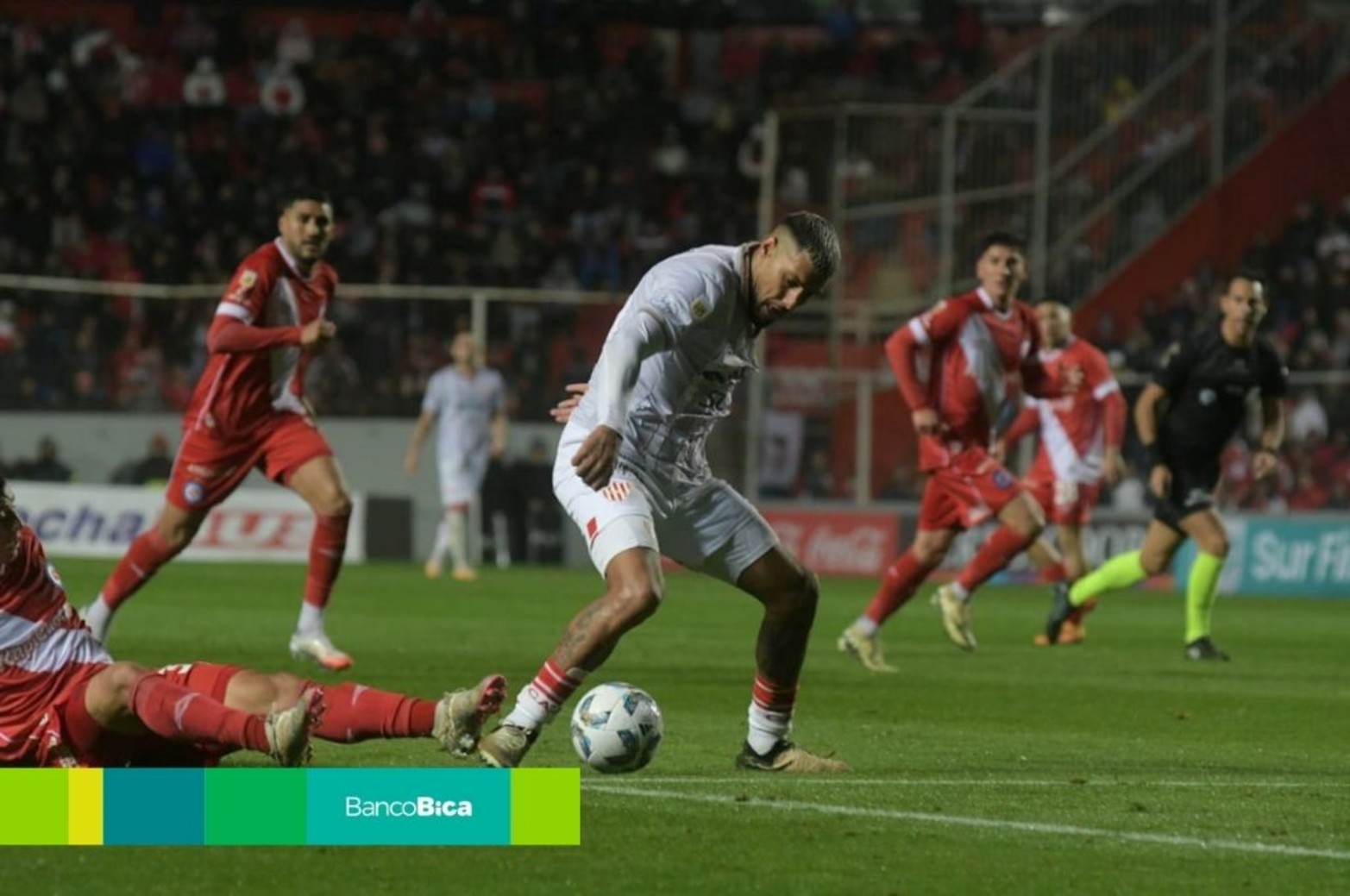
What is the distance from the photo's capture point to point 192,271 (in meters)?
32.7

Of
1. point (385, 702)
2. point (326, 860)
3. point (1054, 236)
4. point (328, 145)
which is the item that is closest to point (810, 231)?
point (385, 702)

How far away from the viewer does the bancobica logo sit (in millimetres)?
6812

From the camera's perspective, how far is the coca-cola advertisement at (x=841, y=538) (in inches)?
1064

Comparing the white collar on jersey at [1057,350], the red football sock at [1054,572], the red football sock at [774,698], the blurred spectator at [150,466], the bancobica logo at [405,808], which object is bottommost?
the blurred spectator at [150,466]

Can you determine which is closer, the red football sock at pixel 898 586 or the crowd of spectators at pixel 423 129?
the red football sock at pixel 898 586

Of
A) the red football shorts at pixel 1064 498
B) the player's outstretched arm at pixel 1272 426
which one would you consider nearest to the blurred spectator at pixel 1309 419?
the red football shorts at pixel 1064 498

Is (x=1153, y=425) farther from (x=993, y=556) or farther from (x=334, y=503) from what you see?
(x=334, y=503)

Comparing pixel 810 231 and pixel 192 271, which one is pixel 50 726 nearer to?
pixel 810 231

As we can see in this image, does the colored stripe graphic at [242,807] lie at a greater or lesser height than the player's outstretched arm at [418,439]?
greater

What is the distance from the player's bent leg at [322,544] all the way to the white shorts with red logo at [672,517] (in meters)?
4.47

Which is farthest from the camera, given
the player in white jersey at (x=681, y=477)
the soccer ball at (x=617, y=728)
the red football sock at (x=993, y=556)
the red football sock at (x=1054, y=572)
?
the red football sock at (x=1054, y=572)

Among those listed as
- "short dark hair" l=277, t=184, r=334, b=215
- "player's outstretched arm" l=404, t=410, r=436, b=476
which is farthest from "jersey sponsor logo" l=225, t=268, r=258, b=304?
"player's outstretched arm" l=404, t=410, r=436, b=476

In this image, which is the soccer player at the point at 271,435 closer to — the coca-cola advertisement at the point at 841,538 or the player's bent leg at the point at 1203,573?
the player's bent leg at the point at 1203,573

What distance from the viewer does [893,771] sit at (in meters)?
9.24
